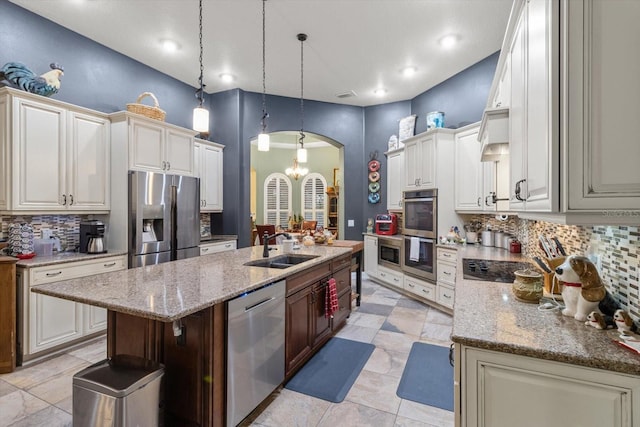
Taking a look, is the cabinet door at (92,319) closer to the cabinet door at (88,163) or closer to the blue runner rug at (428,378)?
the cabinet door at (88,163)

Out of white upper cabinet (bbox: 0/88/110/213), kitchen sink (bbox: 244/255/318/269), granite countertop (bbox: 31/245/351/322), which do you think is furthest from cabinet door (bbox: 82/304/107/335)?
kitchen sink (bbox: 244/255/318/269)

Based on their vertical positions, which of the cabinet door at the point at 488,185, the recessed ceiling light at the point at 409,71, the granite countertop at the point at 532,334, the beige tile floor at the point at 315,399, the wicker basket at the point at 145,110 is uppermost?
the recessed ceiling light at the point at 409,71

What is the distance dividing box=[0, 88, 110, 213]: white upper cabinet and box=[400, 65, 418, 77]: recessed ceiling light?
3.86 meters

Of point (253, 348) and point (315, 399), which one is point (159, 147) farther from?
point (315, 399)

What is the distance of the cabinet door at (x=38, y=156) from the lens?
9.12 ft

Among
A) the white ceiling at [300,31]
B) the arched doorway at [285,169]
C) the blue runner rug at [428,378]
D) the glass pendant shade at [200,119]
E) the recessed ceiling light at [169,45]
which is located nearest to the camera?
the blue runner rug at [428,378]

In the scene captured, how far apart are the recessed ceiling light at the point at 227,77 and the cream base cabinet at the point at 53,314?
2.94 metres

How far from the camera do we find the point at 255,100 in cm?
524

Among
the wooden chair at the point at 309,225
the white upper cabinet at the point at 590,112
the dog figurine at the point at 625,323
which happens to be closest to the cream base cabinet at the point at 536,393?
the dog figurine at the point at 625,323

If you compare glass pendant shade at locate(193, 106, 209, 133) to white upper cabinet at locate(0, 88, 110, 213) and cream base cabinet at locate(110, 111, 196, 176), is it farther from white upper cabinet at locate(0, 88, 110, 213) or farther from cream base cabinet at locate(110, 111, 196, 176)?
white upper cabinet at locate(0, 88, 110, 213)

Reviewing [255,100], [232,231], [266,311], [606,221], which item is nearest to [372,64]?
[255,100]

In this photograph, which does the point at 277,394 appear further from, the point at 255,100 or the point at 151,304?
the point at 255,100

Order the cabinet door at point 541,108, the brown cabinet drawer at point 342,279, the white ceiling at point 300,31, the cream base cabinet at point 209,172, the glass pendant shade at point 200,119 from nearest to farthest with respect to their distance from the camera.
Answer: the cabinet door at point 541,108 < the glass pendant shade at point 200,119 < the white ceiling at point 300,31 < the brown cabinet drawer at point 342,279 < the cream base cabinet at point 209,172

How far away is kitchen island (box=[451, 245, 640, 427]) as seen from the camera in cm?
104
